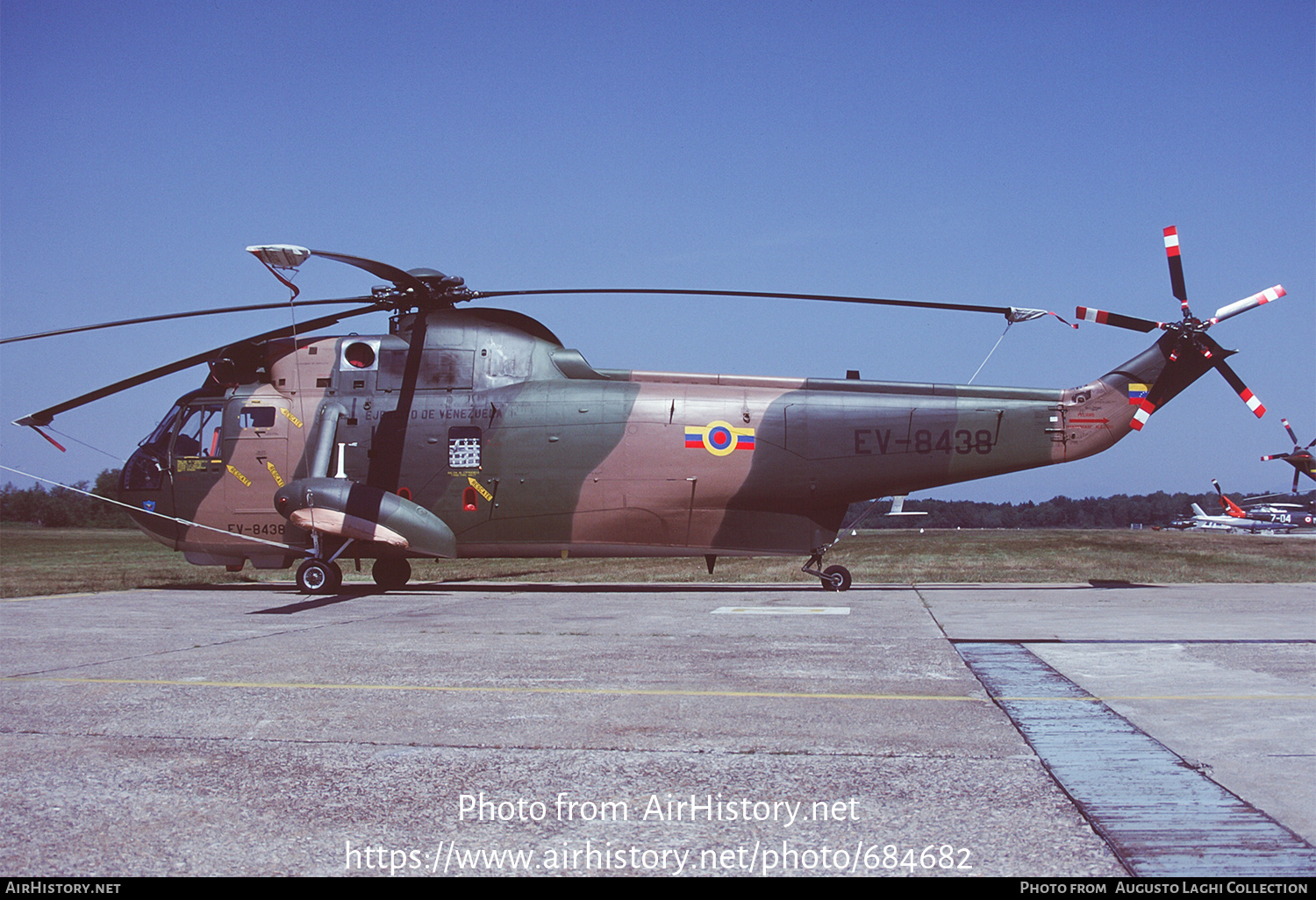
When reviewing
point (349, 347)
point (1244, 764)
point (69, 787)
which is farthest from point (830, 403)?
point (69, 787)

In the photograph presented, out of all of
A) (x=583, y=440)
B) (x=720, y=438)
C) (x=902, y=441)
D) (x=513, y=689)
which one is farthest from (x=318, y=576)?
(x=513, y=689)

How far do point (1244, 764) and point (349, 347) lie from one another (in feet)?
55.0

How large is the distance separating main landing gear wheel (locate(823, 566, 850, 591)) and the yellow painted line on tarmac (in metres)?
11.5

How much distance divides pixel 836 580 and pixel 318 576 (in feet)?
31.4

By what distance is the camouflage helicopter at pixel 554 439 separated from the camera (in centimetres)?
1783

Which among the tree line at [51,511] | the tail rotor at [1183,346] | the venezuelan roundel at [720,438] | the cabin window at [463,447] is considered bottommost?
the tree line at [51,511]

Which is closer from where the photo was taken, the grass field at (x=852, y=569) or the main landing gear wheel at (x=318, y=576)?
the main landing gear wheel at (x=318, y=576)

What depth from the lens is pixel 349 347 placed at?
1859cm

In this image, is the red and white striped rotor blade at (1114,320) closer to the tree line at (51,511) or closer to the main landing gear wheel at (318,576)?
the main landing gear wheel at (318,576)

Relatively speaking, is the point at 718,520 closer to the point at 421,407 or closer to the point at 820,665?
the point at 421,407

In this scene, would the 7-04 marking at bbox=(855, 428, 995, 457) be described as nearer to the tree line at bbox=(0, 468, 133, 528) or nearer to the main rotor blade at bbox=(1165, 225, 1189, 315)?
the main rotor blade at bbox=(1165, 225, 1189, 315)

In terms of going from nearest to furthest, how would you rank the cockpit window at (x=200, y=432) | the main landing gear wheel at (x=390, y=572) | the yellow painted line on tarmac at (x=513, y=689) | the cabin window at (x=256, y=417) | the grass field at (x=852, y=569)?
the yellow painted line on tarmac at (x=513, y=689)
the cabin window at (x=256, y=417)
the cockpit window at (x=200, y=432)
the main landing gear wheel at (x=390, y=572)
the grass field at (x=852, y=569)

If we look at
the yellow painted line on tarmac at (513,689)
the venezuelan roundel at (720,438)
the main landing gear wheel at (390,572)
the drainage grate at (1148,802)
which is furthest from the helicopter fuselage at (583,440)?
the drainage grate at (1148,802)

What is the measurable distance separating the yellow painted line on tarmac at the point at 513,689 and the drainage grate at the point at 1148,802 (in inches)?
32.8
